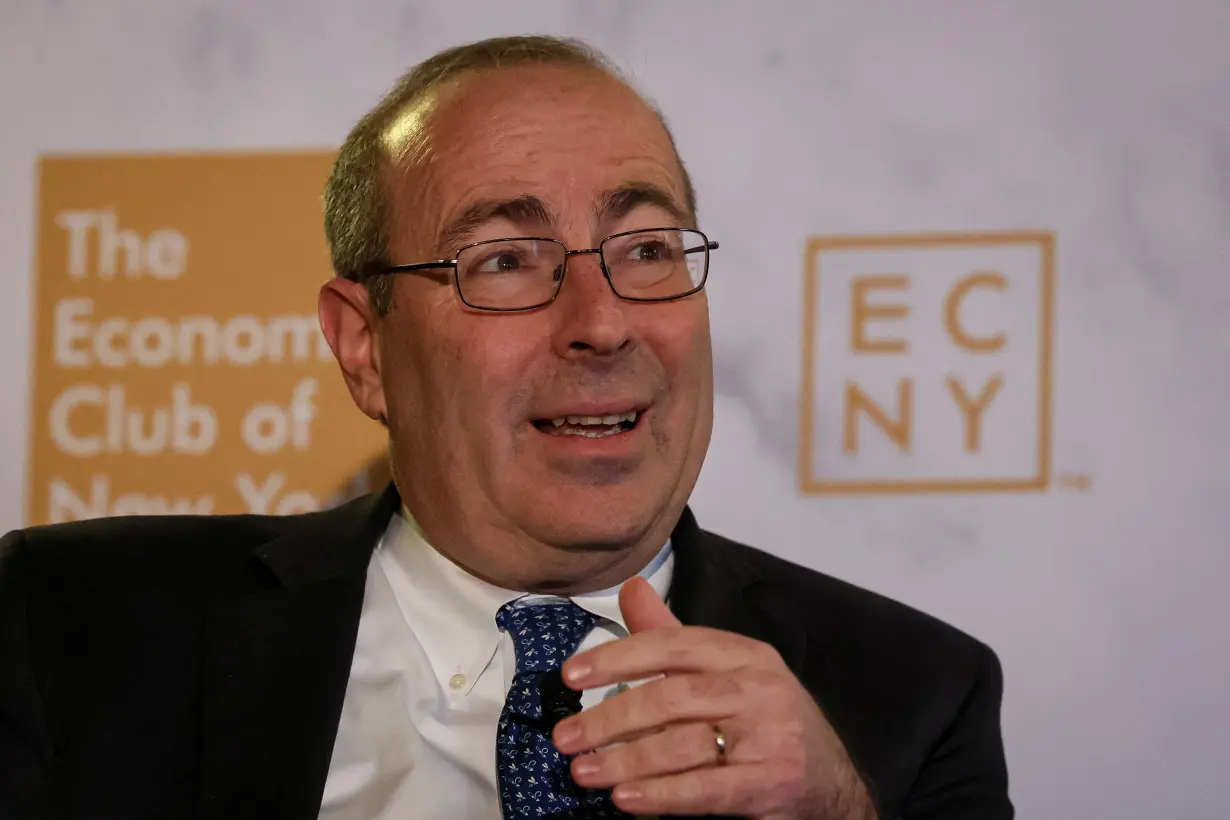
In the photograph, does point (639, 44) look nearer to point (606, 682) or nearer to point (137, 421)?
point (137, 421)

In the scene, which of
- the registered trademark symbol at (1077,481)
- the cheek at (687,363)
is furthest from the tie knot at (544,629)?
the registered trademark symbol at (1077,481)

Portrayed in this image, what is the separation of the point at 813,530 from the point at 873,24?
89 centimetres

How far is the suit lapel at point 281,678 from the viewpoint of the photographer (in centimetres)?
201

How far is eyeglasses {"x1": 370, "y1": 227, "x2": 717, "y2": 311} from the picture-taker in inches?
81.9

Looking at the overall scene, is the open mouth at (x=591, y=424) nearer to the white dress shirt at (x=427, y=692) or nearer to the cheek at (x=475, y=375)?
the cheek at (x=475, y=375)

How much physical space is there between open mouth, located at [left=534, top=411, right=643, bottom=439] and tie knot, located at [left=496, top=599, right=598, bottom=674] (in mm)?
288

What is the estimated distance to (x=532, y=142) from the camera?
7.00 ft

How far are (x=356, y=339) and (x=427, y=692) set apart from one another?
577mm

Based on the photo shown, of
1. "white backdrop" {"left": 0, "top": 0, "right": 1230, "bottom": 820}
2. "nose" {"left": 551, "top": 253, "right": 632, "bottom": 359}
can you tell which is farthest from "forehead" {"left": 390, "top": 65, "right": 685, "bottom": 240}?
"white backdrop" {"left": 0, "top": 0, "right": 1230, "bottom": 820}

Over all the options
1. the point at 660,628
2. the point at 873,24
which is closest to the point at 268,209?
the point at 873,24

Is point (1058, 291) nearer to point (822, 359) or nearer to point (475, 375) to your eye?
point (822, 359)

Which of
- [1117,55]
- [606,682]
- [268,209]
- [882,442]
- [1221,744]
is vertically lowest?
[1221,744]

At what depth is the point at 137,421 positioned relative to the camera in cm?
270

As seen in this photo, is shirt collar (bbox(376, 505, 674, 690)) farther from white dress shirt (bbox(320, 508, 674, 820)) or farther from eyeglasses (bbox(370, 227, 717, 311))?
eyeglasses (bbox(370, 227, 717, 311))
